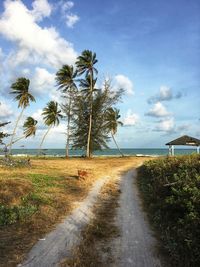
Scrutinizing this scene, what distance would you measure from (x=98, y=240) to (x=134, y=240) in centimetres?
91

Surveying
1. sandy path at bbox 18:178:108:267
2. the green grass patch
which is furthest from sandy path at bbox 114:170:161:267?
the green grass patch

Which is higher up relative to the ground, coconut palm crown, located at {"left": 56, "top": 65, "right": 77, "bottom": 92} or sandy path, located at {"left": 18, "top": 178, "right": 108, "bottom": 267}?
coconut palm crown, located at {"left": 56, "top": 65, "right": 77, "bottom": 92}

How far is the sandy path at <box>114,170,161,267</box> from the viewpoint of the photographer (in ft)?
23.8

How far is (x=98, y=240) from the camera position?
874cm

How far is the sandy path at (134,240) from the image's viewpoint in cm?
725

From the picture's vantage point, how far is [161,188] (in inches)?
562

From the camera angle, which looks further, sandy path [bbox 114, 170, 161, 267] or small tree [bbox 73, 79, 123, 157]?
small tree [bbox 73, 79, 123, 157]

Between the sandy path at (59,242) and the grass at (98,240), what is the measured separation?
0.22 m

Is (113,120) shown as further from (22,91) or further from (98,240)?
(98,240)

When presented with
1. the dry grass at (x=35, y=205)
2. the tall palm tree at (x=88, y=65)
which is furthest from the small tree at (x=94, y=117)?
the dry grass at (x=35, y=205)

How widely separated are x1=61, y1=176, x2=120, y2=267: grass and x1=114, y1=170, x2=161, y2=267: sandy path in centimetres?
23

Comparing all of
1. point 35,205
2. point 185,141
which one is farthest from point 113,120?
point 35,205

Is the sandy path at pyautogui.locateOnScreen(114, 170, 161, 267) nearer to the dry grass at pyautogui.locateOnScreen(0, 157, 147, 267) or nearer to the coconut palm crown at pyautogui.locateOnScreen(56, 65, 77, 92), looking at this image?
the dry grass at pyautogui.locateOnScreen(0, 157, 147, 267)

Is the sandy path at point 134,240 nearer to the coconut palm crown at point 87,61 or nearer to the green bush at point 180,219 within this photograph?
the green bush at point 180,219
